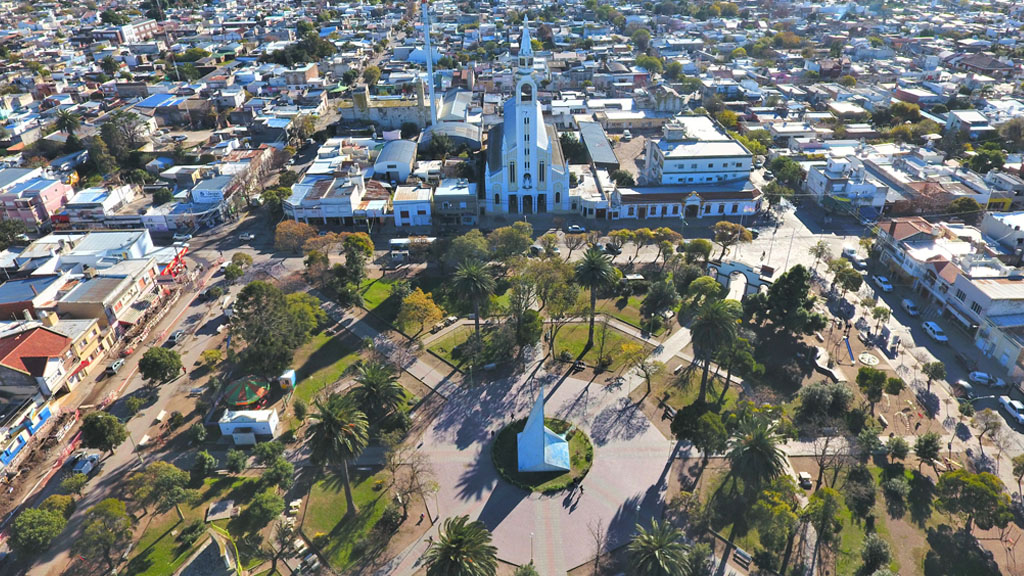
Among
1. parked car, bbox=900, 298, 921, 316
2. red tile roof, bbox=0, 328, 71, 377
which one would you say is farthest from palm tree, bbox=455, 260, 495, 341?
parked car, bbox=900, 298, 921, 316

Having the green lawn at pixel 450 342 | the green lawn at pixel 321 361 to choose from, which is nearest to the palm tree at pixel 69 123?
the green lawn at pixel 321 361

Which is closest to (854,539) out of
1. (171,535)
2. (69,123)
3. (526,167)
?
(171,535)

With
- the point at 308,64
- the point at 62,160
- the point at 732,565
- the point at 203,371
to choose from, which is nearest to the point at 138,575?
the point at 203,371

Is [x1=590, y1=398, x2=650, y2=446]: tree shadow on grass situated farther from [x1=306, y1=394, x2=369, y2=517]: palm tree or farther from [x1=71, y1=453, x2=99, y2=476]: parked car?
[x1=71, y1=453, x2=99, y2=476]: parked car

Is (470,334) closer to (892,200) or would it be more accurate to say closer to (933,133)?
(892,200)

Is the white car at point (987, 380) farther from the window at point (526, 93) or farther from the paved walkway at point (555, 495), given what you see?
the window at point (526, 93)

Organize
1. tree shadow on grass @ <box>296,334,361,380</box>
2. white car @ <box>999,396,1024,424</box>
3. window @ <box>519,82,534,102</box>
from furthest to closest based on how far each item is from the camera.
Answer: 1. window @ <box>519,82,534,102</box>
2. tree shadow on grass @ <box>296,334,361,380</box>
3. white car @ <box>999,396,1024,424</box>
